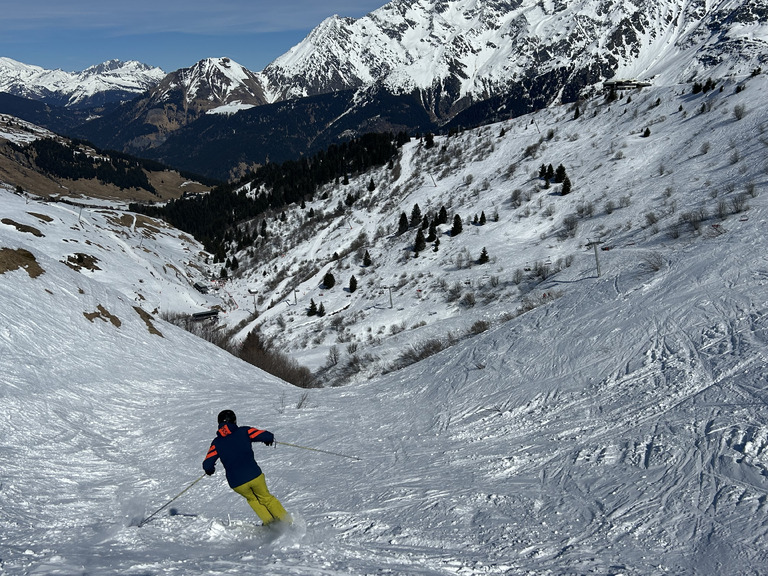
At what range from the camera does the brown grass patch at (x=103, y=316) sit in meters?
17.7

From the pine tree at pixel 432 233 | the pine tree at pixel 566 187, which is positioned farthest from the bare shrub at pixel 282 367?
the pine tree at pixel 566 187

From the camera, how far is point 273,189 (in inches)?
4929

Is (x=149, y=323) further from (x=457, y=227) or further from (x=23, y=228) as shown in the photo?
(x=457, y=227)

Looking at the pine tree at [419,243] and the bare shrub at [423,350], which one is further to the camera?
the pine tree at [419,243]

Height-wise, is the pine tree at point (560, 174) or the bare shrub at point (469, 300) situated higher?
the pine tree at point (560, 174)

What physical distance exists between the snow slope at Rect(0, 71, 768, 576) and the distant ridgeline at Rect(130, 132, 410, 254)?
84.3 m

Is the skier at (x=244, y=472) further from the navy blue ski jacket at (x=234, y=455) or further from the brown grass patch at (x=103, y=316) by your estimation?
the brown grass patch at (x=103, y=316)

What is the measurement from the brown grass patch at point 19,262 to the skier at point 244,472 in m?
14.8

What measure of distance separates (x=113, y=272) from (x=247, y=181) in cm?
10878

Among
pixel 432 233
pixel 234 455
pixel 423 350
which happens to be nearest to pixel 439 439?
pixel 234 455

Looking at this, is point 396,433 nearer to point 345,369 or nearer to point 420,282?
point 345,369

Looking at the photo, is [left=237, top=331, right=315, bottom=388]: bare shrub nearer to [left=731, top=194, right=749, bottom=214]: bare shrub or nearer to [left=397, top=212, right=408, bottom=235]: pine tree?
[left=731, top=194, right=749, bottom=214]: bare shrub

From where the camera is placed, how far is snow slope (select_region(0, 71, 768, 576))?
20.0 ft

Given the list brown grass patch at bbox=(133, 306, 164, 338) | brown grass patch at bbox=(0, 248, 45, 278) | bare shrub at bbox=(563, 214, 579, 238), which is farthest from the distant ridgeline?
brown grass patch at bbox=(0, 248, 45, 278)
